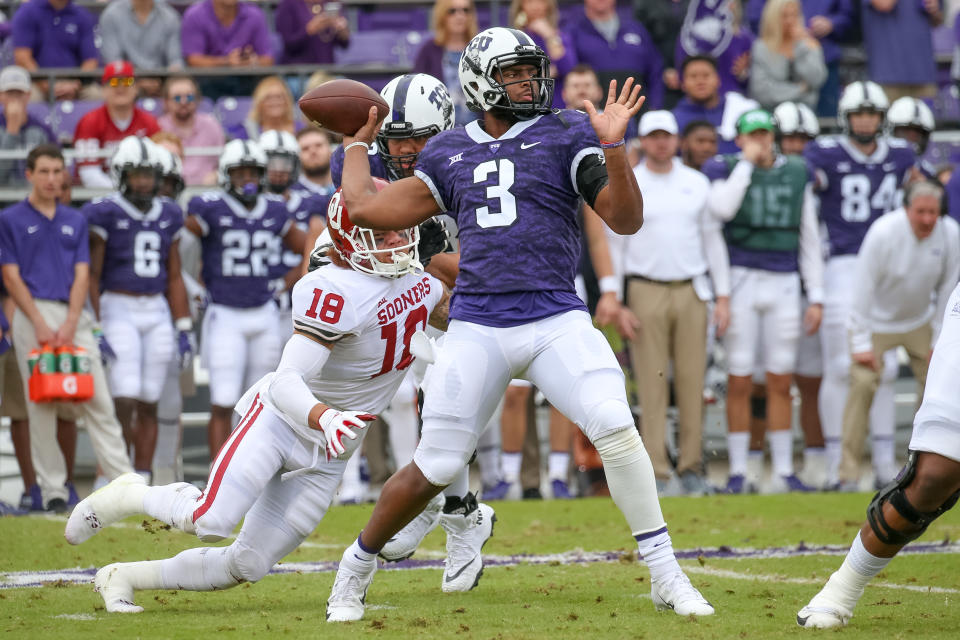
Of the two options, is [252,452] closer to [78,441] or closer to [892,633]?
[892,633]

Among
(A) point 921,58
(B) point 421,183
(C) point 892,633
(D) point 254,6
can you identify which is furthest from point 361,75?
(C) point 892,633

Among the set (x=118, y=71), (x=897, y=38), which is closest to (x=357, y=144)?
(x=118, y=71)

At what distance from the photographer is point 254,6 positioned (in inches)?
432

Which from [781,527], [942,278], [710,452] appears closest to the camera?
[781,527]

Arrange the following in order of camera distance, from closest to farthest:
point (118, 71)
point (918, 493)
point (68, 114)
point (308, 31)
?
point (918, 493), point (118, 71), point (68, 114), point (308, 31)

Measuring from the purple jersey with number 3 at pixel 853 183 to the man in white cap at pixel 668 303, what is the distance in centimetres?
94

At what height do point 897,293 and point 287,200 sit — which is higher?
point 287,200

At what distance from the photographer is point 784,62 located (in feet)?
34.2

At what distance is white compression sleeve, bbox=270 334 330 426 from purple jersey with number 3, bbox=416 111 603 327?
482mm

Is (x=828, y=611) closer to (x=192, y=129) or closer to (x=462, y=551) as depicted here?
(x=462, y=551)

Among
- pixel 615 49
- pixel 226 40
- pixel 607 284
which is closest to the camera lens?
pixel 607 284

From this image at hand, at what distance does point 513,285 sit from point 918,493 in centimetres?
137

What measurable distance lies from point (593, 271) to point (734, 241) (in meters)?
0.89

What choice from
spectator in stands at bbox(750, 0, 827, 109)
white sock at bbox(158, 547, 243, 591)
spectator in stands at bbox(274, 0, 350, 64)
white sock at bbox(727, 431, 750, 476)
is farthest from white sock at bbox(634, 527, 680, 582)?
spectator in stands at bbox(274, 0, 350, 64)
